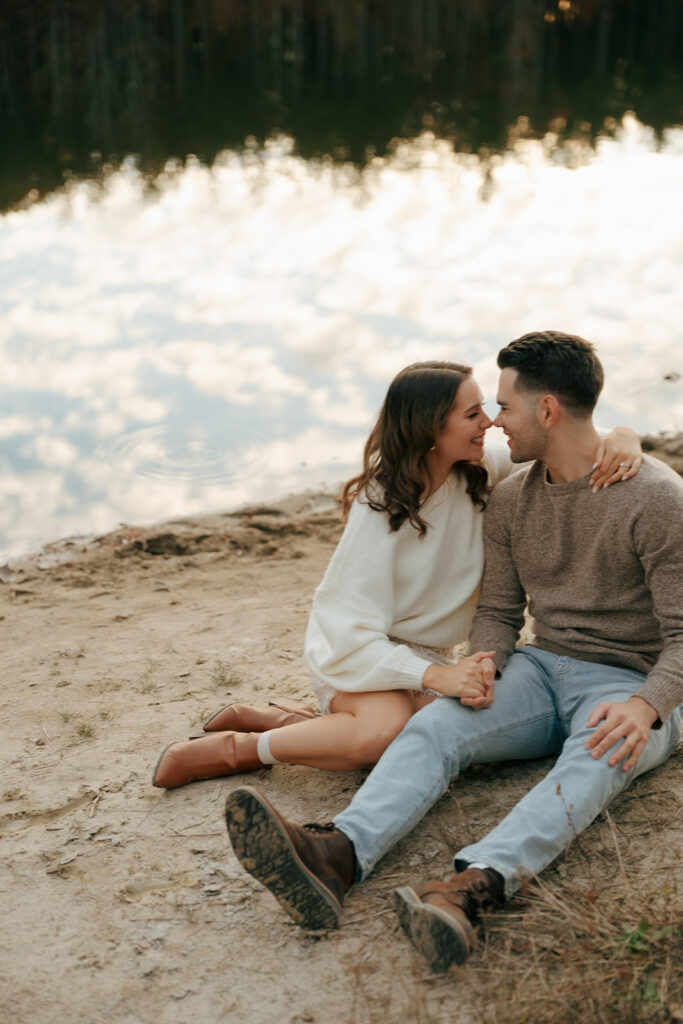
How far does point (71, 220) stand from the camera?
1241 cm

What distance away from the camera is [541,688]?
3.02 meters

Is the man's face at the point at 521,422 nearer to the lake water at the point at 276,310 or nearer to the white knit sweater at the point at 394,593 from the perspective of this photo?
the white knit sweater at the point at 394,593

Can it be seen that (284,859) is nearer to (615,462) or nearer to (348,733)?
(348,733)

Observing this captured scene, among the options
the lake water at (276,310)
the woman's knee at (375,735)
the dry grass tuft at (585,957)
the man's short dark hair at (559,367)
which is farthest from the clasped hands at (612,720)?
the lake water at (276,310)

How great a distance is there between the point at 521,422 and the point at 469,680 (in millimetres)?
788

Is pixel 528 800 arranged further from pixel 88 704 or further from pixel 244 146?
pixel 244 146

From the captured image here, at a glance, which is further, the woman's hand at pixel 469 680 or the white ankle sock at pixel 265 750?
the white ankle sock at pixel 265 750

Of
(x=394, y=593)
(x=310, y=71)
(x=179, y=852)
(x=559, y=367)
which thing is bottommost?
(x=179, y=852)

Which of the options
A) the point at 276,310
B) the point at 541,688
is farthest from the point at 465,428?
the point at 276,310

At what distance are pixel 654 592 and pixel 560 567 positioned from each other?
338 millimetres

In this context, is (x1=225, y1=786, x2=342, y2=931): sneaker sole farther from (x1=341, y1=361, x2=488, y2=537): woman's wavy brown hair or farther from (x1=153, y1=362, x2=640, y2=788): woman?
(x1=341, y1=361, x2=488, y2=537): woman's wavy brown hair

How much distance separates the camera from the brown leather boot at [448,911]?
2.25 metres

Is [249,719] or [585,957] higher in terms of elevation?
[585,957]

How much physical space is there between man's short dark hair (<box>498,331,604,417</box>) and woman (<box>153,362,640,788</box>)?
0.49ft
